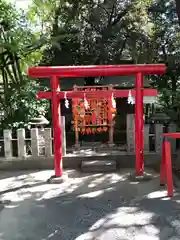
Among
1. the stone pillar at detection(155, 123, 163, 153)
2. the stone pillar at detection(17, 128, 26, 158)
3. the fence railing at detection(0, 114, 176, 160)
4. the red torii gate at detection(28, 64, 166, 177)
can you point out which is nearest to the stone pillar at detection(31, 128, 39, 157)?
the fence railing at detection(0, 114, 176, 160)

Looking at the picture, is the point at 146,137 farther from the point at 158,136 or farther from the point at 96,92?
the point at 96,92

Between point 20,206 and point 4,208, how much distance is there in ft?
0.90

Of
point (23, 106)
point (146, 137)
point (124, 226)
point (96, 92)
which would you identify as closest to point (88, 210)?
point (124, 226)

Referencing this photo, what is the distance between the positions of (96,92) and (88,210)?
2606 millimetres

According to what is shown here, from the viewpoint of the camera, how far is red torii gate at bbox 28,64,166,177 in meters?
5.68

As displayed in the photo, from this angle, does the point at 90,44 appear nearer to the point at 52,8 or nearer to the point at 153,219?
the point at 52,8

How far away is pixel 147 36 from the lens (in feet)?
36.8

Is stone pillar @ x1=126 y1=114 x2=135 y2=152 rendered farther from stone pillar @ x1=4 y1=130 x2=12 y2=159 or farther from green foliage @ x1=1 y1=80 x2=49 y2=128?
stone pillar @ x1=4 y1=130 x2=12 y2=159

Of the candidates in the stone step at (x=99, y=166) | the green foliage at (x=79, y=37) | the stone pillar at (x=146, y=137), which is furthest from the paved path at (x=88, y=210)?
the green foliage at (x=79, y=37)

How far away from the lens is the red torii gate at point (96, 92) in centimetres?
568

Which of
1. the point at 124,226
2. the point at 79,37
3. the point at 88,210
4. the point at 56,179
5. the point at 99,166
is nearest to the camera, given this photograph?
the point at 124,226

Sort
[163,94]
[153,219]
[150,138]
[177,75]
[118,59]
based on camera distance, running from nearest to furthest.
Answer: [153,219] → [150,138] → [163,94] → [118,59] → [177,75]

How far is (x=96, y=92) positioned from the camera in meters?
6.08

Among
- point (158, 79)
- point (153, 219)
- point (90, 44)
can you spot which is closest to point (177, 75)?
point (158, 79)
